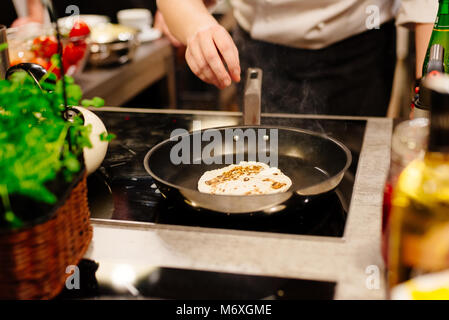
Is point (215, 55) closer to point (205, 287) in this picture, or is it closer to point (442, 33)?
point (442, 33)

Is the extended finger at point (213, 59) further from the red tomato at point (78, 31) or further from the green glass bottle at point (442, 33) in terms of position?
the red tomato at point (78, 31)

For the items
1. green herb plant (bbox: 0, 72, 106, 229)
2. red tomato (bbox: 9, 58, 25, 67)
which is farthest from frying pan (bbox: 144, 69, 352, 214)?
red tomato (bbox: 9, 58, 25, 67)

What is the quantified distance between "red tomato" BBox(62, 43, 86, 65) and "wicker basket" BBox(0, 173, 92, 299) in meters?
1.41

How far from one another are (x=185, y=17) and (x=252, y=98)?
44 centimetres

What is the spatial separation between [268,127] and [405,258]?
0.62m

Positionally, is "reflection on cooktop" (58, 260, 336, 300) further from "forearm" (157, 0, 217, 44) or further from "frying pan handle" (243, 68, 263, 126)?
"forearm" (157, 0, 217, 44)

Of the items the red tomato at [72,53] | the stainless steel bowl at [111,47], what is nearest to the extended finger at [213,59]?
the red tomato at [72,53]

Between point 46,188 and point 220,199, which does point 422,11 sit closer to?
point 220,199

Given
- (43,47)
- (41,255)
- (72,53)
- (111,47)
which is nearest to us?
(41,255)

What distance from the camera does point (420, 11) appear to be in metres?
1.55

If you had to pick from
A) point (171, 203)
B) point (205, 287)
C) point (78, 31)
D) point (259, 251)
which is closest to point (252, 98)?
point (171, 203)

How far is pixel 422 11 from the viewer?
155cm

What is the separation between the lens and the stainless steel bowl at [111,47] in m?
2.48
